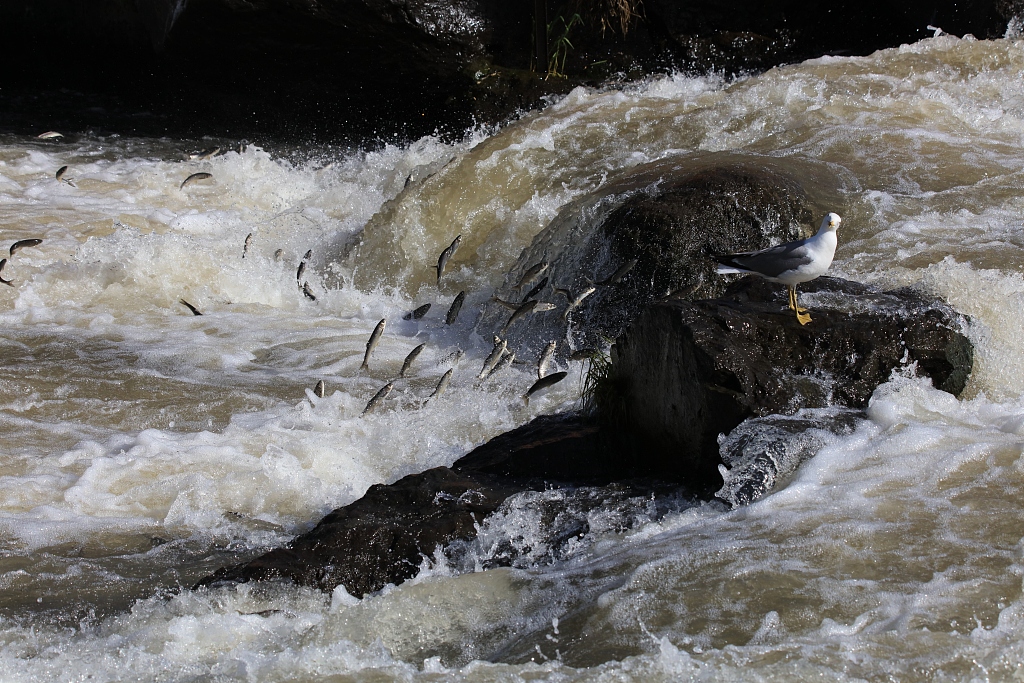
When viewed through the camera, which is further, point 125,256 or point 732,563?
point 125,256

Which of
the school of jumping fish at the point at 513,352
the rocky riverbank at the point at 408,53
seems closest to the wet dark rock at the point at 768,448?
the school of jumping fish at the point at 513,352

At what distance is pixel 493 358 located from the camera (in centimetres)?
643

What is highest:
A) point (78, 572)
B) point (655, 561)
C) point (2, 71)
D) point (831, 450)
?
point (2, 71)

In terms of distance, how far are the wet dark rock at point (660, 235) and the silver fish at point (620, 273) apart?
3 centimetres

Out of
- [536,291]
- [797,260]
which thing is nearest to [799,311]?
[797,260]

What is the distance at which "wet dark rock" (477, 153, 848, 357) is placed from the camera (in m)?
6.61

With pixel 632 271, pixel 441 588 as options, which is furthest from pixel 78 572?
pixel 632 271

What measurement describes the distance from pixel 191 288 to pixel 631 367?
5.92 m

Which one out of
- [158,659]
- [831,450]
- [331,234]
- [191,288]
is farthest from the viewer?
[331,234]

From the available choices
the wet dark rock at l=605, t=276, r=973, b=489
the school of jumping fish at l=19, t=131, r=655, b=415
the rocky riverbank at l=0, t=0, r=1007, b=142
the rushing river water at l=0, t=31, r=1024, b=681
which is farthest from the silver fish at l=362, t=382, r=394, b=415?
the rocky riverbank at l=0, t=0, r=1007, b=142

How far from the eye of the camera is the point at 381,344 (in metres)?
8.05

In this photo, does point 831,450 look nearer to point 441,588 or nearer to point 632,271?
point 441,588

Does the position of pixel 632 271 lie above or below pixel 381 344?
above

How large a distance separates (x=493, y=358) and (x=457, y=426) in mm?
574
